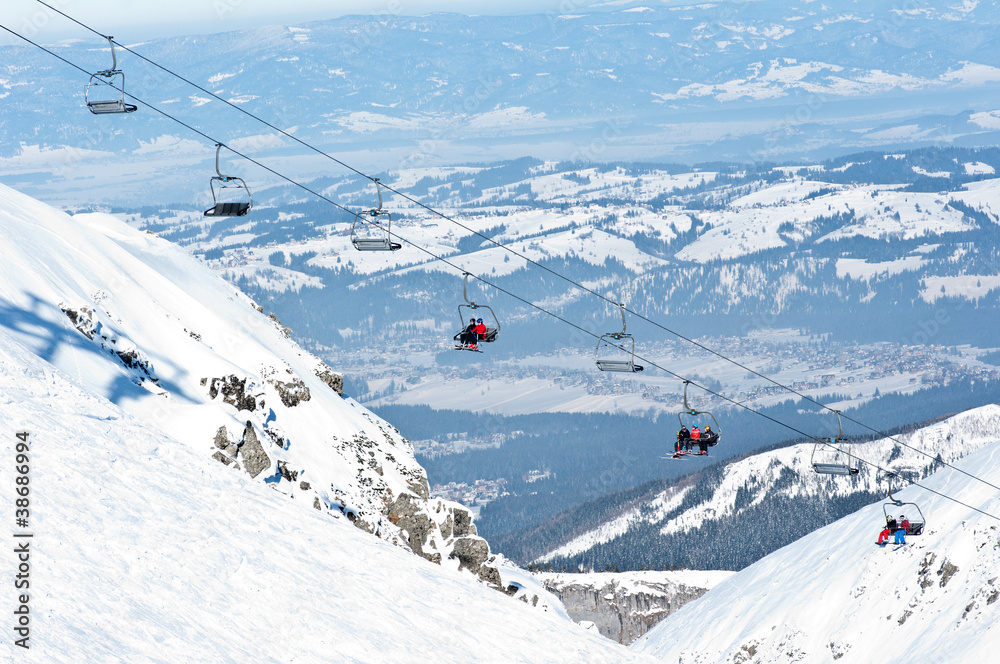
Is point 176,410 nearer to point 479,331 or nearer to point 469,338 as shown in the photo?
point 469,338

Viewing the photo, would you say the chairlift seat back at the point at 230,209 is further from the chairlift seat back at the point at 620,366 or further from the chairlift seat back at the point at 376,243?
the chairlift seat back at the point at 620,366

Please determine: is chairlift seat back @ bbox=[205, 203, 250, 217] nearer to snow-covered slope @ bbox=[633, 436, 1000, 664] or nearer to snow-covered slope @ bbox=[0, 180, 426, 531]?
snow-covered slope @ bbox=[0, 180, 426, 531]

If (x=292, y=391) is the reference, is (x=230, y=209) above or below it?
above

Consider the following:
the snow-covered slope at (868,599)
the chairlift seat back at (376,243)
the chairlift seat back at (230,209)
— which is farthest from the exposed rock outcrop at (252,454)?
the snow-covered slope at (868,599)

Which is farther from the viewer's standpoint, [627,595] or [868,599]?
[627,595]

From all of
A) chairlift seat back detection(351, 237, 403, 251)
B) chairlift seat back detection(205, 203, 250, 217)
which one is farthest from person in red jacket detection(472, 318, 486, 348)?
chairlift seat back detection(205, 203, 250, 217)

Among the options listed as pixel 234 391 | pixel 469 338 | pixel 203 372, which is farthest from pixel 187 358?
pixel 469 338
